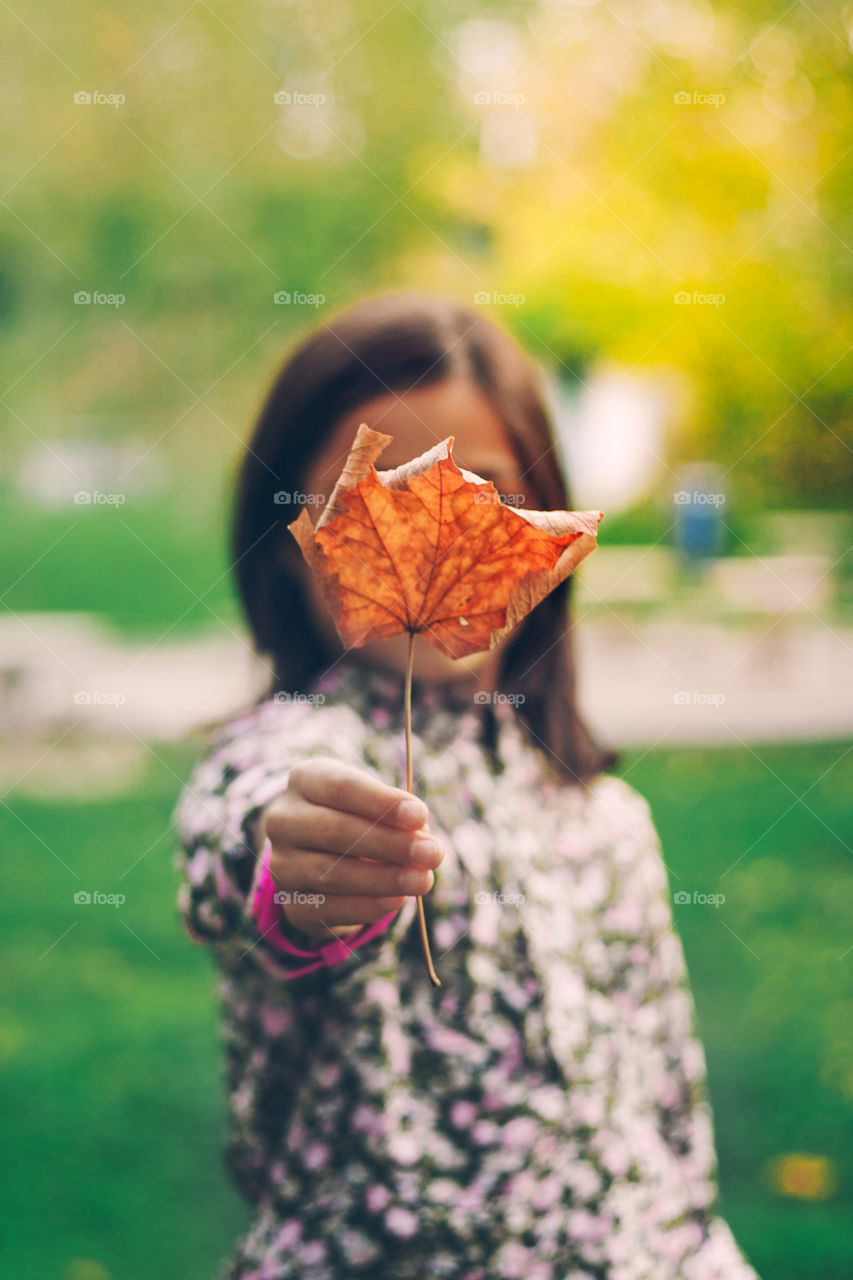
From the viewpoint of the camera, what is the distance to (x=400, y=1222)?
3.48 feet

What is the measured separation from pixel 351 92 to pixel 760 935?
995 centimetres

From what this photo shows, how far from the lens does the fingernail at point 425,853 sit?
0.71m

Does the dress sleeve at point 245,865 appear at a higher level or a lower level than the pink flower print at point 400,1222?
higher

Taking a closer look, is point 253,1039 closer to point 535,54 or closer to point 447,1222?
point 447,1222

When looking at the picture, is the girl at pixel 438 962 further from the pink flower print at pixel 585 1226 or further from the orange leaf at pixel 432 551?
the orange leaf at pixel 432 551

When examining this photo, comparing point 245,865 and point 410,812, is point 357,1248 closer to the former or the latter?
point 245,865

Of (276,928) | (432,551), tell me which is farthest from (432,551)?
(276,928)

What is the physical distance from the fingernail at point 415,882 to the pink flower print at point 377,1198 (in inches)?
19.4

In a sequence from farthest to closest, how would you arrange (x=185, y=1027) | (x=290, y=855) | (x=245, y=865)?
1. (x=185, y=1027)
2. (x=245, y=865)
3. (x=290, y=855)

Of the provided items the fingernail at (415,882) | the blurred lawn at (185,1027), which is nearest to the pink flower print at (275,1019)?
the fingernail at (415,882)

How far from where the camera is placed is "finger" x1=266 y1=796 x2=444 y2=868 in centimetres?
71

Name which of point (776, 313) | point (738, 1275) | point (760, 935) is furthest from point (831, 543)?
point (738, 1275)

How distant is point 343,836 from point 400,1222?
1.76ft

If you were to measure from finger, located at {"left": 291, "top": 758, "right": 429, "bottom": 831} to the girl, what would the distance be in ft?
Result: 0.39
